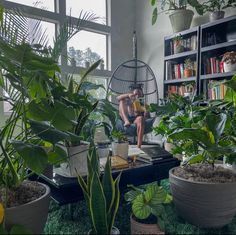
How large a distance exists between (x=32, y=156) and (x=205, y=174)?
87 cm

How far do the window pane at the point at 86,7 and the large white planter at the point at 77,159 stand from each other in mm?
2985

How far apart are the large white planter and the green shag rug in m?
0.24

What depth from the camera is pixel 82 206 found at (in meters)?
1.50

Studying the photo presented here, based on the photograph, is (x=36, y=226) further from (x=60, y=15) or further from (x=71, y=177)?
(x=60, y=15)

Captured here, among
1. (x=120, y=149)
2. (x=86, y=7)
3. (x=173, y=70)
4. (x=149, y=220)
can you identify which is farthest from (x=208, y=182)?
(x=86, y=7)

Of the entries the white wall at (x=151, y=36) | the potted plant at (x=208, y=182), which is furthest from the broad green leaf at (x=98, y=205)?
the white wall at (x=151, y=36)

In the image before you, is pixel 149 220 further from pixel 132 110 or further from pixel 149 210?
pixel 132 110

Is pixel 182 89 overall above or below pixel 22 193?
above

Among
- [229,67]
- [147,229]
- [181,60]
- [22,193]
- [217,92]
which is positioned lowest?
[147,229]

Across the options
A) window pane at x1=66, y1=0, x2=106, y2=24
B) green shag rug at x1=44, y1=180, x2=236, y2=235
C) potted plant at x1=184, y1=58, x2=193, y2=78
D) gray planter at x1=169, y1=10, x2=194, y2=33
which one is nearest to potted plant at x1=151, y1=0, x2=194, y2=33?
gray planter at x1=169, y1=10, x2=194, y2=33

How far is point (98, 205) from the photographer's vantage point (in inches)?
34.0

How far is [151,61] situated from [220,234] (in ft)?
11.9

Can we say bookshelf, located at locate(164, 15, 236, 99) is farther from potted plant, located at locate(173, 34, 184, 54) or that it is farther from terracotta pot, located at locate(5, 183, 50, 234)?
terracotta pot, located at locate(5, 183, 50, 234)

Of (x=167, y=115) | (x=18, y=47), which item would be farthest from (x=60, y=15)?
(x=18, y=47)
